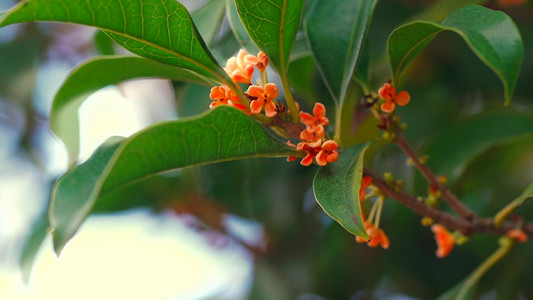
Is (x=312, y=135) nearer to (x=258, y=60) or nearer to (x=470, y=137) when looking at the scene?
(x=258, y=60)

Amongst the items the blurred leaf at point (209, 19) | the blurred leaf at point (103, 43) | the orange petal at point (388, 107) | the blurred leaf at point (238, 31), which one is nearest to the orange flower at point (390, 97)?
the orange petal at point (388, 107)

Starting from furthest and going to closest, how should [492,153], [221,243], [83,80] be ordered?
[221,243] < [492,153] < [83,80]

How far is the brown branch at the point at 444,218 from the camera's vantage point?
2.53ft

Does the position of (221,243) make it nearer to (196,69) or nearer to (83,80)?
(83,80)

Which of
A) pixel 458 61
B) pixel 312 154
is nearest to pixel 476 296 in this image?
pixel 458 61

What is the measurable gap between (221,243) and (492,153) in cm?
97

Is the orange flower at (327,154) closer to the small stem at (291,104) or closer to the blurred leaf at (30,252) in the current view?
the small stem at (291,104)

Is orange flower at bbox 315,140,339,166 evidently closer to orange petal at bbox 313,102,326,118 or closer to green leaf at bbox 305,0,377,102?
orange petal at bbox 313,102,326,118

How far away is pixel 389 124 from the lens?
0.78 metres

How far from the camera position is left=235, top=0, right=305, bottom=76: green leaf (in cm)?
71

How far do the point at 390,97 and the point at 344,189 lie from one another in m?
0.18

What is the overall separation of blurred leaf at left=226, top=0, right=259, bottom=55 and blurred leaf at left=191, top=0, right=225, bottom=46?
0.09m

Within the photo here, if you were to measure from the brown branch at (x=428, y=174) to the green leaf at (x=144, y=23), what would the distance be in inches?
10.1

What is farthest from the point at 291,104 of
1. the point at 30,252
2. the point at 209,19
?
the point at 30,252
